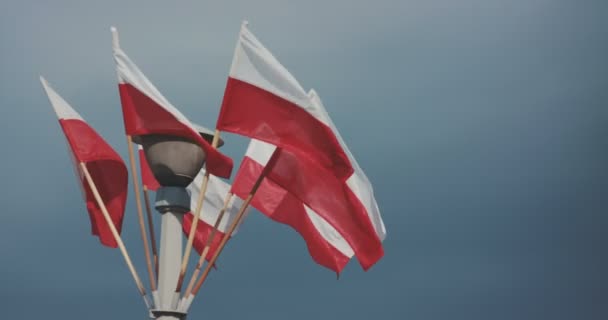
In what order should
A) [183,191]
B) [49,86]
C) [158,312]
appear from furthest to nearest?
[49,86] → [183,191] → [158,312]

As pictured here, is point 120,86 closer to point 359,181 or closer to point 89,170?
point 89,170

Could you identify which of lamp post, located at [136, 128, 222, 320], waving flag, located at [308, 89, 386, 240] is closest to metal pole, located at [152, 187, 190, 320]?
lamp post, located at [136, 128, 222, 320]

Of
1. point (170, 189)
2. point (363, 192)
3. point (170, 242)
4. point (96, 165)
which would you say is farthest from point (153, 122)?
point (363, 192)

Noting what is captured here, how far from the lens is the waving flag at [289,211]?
77.8 ft

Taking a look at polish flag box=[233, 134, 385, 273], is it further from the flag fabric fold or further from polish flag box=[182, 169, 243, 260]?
polish flag box=[182, 169, 243, 260]

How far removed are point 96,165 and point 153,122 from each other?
3721 mm

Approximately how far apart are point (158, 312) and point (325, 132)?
17.2 ft

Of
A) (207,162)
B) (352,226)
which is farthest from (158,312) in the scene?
(352,226)

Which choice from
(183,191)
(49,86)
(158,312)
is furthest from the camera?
(49,86)

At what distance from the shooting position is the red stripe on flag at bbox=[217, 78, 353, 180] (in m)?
20.1

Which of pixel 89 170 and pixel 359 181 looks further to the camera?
pixel 89 170

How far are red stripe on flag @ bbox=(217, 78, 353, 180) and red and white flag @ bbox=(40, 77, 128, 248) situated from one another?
4.03 meters

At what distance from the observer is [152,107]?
779 inches

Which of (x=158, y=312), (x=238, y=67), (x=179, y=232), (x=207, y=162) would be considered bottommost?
(x=158, y=312)
